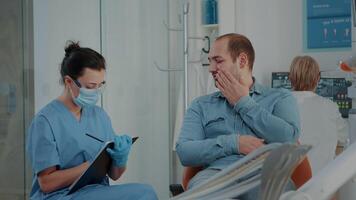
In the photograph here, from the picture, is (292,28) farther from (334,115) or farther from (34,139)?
(34,139)

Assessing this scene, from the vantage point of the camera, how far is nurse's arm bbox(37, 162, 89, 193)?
1.84 meters

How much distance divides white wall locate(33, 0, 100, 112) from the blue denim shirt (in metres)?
1.48

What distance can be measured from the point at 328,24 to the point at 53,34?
211cm

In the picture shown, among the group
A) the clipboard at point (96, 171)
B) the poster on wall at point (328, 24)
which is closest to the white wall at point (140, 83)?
the poster on wall at point (328, 24)

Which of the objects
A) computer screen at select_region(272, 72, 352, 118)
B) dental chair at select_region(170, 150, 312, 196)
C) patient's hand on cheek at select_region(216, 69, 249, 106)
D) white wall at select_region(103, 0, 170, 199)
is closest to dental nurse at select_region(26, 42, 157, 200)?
dental chair at select_region(170, 150, 312, 196)

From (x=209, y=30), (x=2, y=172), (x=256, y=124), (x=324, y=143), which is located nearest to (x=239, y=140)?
(x=256, y=124)

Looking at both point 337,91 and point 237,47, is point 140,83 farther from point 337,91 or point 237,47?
point 237,47

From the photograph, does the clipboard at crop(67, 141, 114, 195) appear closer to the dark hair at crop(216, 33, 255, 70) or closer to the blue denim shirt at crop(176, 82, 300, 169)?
the blue denim shirt at crop(176, 82, 300, 169)

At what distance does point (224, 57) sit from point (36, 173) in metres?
0.88

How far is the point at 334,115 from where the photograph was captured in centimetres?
281

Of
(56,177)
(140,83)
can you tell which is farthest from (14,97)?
(56,177)

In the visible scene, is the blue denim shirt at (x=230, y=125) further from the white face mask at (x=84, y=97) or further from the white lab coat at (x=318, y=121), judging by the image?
the white lab coat at (x=318, y=121)

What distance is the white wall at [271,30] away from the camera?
3.86 metres

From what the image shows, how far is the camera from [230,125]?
1.88 metres
